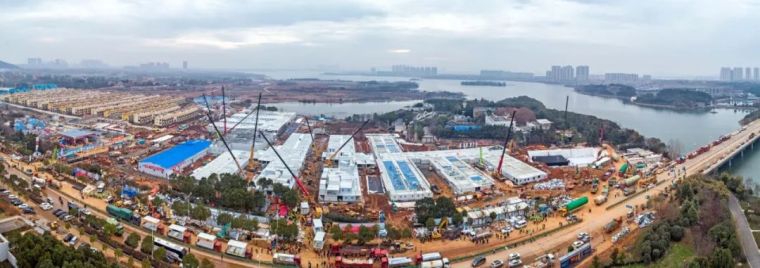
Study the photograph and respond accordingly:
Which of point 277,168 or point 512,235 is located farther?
point 277,168

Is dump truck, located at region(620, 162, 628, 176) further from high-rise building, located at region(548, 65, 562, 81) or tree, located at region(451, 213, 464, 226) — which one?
high-rise building, located at region(548, 65, 562, 81)

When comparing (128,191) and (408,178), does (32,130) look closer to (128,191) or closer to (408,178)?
(128,191)

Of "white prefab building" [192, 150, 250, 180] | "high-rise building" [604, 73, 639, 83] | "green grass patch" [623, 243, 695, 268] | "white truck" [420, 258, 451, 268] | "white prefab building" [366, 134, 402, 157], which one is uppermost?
"high-rise building" [604, 73, 639, 83]

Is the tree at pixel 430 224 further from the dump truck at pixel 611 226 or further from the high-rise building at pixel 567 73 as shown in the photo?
the high-rise building at pixel 567 73


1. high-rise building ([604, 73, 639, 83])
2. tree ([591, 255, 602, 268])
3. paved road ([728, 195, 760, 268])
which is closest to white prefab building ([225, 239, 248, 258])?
tree ([591, 255, 602, 268])

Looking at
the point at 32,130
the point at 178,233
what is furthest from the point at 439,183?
the point at 32,130

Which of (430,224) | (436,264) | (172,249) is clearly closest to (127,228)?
(172,249)

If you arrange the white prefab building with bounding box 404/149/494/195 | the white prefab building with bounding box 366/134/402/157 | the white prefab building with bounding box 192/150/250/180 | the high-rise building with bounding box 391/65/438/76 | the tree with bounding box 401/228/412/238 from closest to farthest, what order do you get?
the tree with bounding box 401/228/412/238 < the white prefab building with bounding box 404/149/494/195 < the white prefab building with bounding box 192/150/250/180 < the white prefab building with bounding box 366/134/402/157 < the high-rise building with bounding box 391/65/438/76
